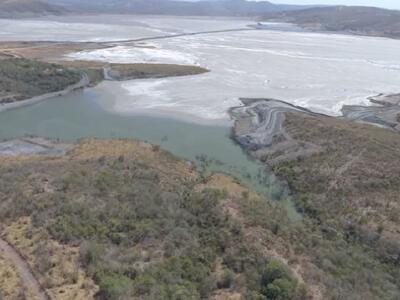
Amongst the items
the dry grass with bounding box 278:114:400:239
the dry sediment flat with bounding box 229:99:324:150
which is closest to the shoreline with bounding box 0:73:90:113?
the dry sediment flat with bounding box 229:99:324:150

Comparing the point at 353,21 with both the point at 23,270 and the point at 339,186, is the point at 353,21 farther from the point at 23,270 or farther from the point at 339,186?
the point at 23,270

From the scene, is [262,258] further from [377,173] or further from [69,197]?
[377,173]

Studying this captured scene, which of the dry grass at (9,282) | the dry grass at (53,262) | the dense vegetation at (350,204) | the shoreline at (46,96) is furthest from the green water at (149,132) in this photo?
the dry grass at (9,282)

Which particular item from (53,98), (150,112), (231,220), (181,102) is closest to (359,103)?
(181,102)

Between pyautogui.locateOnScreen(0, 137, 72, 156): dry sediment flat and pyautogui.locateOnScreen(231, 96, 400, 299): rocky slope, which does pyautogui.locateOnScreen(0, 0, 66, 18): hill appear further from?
pyautogui.locateOnScreen(231, 96, 400, 299): rocky slope

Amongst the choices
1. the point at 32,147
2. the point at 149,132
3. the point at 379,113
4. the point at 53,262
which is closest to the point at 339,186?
the point at 149,132

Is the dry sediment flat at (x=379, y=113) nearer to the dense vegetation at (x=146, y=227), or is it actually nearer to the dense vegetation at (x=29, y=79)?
the dense vegetation at (x=146, y=227)

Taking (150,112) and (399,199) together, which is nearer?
(399,199)
